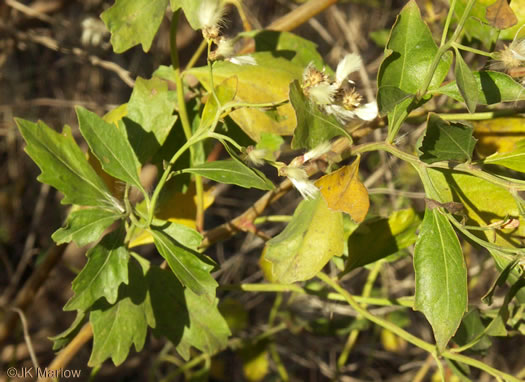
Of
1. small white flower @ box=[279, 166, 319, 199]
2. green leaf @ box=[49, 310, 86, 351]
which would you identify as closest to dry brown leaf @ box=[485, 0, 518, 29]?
small white flower @ box=[279, 166, 319, 199]

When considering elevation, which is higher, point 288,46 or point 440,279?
point 288,46

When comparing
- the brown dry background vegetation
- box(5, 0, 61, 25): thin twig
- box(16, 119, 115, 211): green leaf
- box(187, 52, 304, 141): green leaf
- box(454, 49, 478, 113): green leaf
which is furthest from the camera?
the brown dry background vegetation

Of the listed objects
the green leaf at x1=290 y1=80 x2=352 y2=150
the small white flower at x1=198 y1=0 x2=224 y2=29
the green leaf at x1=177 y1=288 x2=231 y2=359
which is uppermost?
the small white flower at x1=198 y1=0 x2=224 y2=29

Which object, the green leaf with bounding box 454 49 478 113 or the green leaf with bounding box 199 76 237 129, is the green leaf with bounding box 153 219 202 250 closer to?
the green leaf with bounding box 199 76 237 129

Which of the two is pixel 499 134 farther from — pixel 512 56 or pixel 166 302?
pixel 166 302

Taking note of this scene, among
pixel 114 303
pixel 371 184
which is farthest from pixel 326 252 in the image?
pixel 371 184

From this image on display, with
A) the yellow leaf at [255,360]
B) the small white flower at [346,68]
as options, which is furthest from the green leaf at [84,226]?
the yellow leaf at [255,360]

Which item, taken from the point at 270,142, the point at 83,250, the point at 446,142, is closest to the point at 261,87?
the point at 270,142
